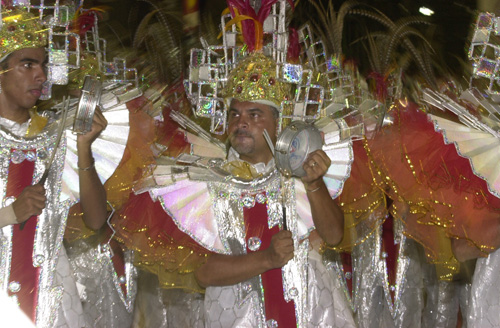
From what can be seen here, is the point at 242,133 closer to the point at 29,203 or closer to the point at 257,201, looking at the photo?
the point at 257,201

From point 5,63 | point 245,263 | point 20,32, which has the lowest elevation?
point 245,263

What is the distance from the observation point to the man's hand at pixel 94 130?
3686mm

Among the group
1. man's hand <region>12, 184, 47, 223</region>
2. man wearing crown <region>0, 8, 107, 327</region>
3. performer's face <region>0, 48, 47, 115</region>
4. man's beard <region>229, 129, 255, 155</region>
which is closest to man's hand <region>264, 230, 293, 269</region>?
man's beard <region>229, 129, 255, 155</region>

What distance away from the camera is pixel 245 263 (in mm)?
3682

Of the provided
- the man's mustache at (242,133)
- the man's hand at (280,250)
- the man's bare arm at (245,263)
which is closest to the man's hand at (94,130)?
the man's mustache at (242,133)

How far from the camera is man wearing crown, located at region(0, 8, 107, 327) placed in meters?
3.65

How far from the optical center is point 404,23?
9688 mm

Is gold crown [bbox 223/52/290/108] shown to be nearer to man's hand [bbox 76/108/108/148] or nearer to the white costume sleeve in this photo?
man's hand [bbox 76/108/108/148]

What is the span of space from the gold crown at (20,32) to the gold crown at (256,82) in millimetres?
910

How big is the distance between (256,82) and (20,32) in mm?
1117

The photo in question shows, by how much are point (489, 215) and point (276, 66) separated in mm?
1233

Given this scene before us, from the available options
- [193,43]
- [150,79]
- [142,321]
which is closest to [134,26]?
[193,43]

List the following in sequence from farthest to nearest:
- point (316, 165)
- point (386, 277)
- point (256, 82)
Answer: point (386, 277) → point (256, 82) → point (316, 165)

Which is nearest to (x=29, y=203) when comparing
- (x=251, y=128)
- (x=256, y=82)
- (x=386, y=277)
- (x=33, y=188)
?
(x=33, y=188)
